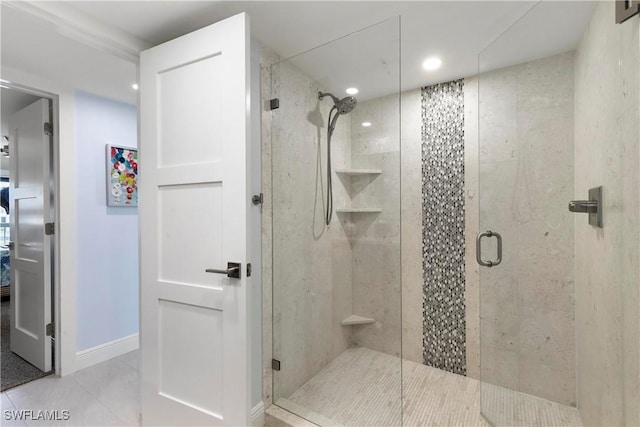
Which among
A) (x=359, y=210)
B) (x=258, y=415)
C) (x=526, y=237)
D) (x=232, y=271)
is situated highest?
(x=359, y=210)

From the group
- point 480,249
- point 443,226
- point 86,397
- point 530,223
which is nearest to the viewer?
point 530,223

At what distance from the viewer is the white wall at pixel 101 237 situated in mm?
2432

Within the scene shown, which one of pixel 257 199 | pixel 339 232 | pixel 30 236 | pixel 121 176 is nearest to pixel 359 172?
pixel 339 232

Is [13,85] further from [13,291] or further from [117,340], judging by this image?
[117,340]

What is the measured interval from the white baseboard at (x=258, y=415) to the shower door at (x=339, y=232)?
0.12m

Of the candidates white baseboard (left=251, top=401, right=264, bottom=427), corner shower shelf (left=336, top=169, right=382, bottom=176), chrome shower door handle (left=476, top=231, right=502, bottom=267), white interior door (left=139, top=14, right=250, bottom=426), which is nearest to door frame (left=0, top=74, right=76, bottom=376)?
white interior door (left=139, top=14, right=250, bottom=426)

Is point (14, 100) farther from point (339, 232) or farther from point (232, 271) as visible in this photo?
point (339, 232)

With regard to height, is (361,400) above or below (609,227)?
below

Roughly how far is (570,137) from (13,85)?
338cm

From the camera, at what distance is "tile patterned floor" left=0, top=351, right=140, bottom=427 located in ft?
5.80

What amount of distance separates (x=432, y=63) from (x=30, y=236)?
3430 mm

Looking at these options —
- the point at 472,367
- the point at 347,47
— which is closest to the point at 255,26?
the point at 347,47

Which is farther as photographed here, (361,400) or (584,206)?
(361,400)

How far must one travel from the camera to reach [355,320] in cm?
174
